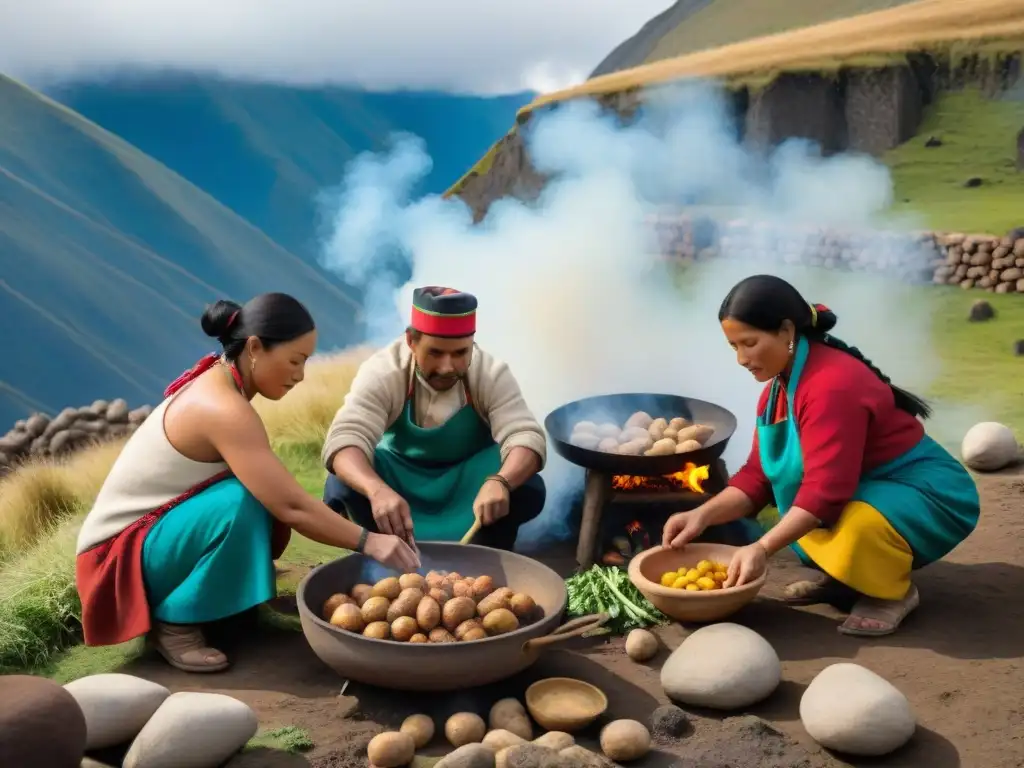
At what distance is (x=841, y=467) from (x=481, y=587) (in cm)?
153

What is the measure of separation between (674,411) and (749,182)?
9375 millimetres

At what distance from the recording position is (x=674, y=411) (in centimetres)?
563

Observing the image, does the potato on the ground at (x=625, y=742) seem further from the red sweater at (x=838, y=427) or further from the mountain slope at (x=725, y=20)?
the mountain slope at (x=725, y=20)

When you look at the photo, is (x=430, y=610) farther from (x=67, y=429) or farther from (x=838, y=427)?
(x=67, y=429)

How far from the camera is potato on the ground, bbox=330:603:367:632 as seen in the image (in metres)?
3.61

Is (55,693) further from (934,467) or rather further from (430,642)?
(934,467)

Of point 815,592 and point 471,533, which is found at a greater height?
point 471,533

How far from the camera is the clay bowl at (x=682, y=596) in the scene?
4.16 meters

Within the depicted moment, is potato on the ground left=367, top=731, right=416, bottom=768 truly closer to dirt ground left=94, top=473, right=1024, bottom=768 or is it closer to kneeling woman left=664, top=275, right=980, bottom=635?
dirt ground left=94, top=473, right=1024, bottom=768

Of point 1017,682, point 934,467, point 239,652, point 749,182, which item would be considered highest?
point 749,182

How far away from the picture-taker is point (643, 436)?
5219mm

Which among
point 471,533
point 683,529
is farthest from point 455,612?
point 683,529

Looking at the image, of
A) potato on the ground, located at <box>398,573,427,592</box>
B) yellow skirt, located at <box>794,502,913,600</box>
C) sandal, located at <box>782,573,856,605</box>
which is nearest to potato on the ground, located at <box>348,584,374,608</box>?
potato on the ground, located at <box>398,573,427,592</box>

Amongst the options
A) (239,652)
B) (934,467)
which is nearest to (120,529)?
(239,652)
